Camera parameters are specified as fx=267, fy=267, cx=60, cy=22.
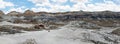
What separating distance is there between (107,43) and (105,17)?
13109 cm

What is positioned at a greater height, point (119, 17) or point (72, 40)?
point (72, 40)

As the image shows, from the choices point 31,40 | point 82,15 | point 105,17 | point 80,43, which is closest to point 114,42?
point 80,43

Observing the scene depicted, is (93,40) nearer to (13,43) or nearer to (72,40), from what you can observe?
(72,40)

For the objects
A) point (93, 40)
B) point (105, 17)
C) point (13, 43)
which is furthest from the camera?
point (105, 17)

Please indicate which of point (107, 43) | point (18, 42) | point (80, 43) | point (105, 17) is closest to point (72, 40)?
point (80, 43)

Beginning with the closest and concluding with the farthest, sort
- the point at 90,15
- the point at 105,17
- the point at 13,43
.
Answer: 1. the point at 13,43
2. the point at 105,17
3. the point at 90,15

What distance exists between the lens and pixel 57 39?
3219 centimetres

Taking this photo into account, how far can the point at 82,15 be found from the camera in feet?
572

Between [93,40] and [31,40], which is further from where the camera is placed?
[93,40]

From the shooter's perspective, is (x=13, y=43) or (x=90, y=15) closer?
(x=13, y=43)

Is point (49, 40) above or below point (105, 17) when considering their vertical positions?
above

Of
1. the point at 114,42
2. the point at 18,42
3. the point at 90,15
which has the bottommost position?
the point at 90,15

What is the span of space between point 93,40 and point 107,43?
1.75 m

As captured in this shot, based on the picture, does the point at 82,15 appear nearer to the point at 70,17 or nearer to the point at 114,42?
the point at 70,17
